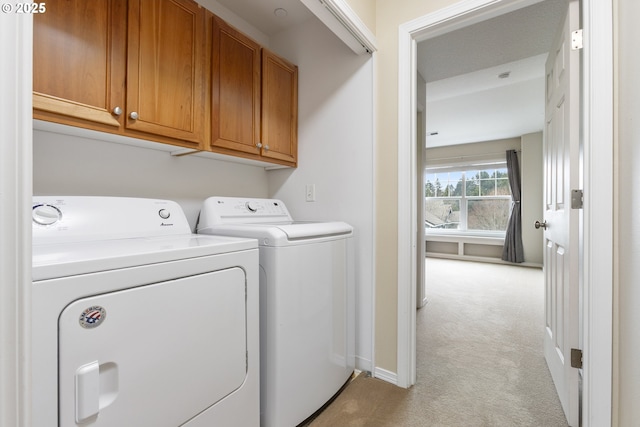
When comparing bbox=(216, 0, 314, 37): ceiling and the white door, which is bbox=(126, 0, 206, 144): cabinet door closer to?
bbox=(216, 0, 314, 37): ceiling

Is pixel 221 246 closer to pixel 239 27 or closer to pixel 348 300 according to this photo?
pixel 348 300

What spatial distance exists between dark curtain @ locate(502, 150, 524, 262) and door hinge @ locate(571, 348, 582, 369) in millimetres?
4617

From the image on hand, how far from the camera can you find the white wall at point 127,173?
4.10 feet

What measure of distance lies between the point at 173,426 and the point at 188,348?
0.79ft

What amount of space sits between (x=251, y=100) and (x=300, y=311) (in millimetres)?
1295

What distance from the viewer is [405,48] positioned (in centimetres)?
166

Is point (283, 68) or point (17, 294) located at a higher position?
point (283, 68)

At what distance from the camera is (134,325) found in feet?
2.69

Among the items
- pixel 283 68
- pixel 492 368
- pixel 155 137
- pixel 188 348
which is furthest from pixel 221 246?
pixel 492 368

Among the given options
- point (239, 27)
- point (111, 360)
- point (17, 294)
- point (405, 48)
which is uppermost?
point (239, 27)

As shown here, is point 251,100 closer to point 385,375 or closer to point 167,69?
point 167,69

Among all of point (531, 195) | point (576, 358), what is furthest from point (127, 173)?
point (531, 195)

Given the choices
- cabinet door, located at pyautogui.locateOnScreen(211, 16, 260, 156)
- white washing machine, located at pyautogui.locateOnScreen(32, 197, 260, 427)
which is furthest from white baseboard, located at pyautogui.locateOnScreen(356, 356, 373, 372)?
cabinet door, located at pyautogui.locateOnScreen(211, 16, 260, 156)
